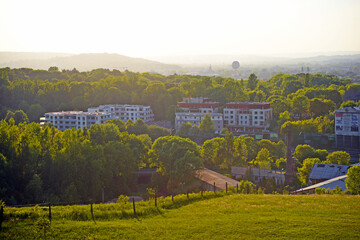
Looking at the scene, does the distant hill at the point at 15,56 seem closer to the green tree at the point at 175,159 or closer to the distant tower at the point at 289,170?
the green tree at the point at 175,159

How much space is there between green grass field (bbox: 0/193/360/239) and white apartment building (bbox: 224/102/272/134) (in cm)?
3199

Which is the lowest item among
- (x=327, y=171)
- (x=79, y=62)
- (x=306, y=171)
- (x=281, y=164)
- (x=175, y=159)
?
(x=281, y=164)

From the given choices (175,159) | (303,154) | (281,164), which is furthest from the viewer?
(303,154)

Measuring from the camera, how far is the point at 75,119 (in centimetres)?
4175

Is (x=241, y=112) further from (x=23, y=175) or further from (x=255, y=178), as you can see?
(x=23, y=175)

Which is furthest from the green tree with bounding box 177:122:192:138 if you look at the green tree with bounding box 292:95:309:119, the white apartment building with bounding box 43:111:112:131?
the green tree with bounding box 292:95:309:119

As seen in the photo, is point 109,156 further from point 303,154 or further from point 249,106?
point 249,106

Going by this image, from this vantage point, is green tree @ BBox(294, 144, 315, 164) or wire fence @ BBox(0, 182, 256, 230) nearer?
wire fence @ BBox(0, 182, 256, 230)

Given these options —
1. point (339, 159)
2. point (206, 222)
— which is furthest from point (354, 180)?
point (339, 159)

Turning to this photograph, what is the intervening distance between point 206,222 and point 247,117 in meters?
35.1

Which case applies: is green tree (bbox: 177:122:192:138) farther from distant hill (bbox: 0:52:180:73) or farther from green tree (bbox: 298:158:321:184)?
distant hill (bbox: 0:52:180:73)

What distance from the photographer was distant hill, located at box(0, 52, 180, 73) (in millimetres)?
110438

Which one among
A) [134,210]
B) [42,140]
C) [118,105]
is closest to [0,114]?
[118,105]

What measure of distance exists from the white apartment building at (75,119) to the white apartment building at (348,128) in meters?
20.5
